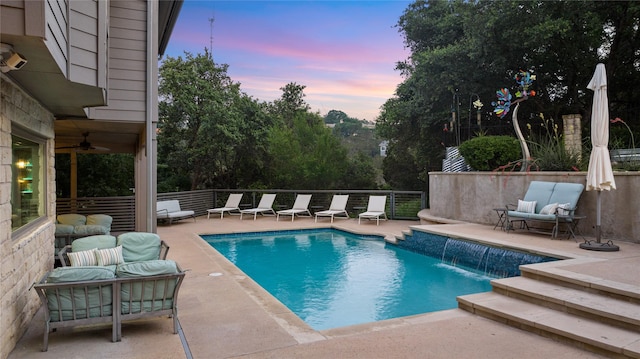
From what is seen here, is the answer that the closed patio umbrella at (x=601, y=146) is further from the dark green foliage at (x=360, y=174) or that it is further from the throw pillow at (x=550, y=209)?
the dark green foliage at (x=360, y=174)

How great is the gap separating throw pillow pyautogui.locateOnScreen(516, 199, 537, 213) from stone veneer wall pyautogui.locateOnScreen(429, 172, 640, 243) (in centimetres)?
75

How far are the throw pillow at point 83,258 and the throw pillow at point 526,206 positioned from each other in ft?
22.5

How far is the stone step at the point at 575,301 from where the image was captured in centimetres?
366

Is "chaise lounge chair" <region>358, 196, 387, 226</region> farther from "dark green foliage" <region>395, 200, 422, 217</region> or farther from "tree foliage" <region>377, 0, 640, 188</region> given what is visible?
"tree foliage" <region>377, 0, 640, 188</region>

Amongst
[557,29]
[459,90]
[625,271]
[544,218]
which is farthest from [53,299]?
[459,90]

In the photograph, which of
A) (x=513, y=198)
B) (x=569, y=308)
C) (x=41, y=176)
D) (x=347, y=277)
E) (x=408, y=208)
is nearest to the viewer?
(x=569, y=308)

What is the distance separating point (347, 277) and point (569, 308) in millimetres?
3384

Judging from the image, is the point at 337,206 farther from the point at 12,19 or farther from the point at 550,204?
the point at 12,19

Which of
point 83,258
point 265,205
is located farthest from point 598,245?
point 265,205

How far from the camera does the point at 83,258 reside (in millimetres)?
4480

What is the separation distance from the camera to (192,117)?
16.4 meters

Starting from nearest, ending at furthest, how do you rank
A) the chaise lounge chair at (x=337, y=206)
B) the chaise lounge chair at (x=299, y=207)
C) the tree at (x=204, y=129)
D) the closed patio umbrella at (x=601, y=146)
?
the closed patio umbrella at (x=601, y=146)
the chaise lounge chair at (x=337, y=206)
the chaise lounge chair at (x=299, y=207)
the tree at (x=204, y=129)

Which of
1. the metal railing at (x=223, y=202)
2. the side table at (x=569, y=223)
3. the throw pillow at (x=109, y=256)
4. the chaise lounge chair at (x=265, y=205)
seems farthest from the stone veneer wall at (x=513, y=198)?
the throw pillow at (x=109, y=256)

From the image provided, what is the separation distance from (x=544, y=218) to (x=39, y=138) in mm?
7455
